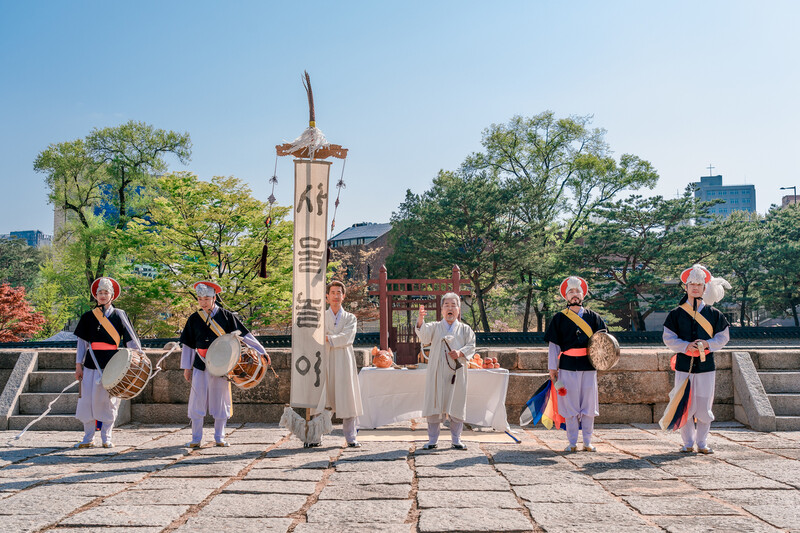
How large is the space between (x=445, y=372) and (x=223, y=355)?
2.20 meters

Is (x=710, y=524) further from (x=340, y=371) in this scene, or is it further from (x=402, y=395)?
(x=402, y=395)

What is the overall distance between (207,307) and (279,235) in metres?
14.7

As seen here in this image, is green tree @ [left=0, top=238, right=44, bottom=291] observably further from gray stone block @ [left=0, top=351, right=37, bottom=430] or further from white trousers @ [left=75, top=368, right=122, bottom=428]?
white trousers @ [left=75, top=368, right=122, bottom=428]

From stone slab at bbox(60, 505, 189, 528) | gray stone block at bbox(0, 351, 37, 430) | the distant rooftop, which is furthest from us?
the distant rooftop

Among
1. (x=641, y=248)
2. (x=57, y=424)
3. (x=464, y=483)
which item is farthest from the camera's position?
(x=641, y=248)

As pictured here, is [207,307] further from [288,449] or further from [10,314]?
[10,314]

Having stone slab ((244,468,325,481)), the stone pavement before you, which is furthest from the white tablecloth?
stone slab ((244,468,325,481))

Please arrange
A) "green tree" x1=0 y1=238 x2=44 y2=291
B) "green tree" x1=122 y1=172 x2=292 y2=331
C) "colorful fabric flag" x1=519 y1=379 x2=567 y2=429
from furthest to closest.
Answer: "green tree" x1=0 y1=238 x2=44 y2=291, "green tree" x1=122 y1=172 x2=292 y2=331, "colorful fabric flag" x1=519 y1=379 x2=567 y2=429

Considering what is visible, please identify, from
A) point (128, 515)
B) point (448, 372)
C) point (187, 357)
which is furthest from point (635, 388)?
point (128, 515)

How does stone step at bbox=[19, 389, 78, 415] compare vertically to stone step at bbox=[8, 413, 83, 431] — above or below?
above

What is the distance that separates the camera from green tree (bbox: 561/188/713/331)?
992 inches

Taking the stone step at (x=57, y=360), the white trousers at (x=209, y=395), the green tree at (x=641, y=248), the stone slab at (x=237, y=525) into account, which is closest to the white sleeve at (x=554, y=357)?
the white trousers at (x=209, y=395)

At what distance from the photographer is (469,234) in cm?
2695

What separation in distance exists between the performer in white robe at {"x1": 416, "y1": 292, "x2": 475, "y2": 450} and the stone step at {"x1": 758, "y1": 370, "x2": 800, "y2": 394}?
13.8 ft
